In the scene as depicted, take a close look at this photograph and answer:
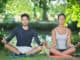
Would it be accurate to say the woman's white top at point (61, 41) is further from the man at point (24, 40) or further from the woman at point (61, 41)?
the man at point (24, 40)

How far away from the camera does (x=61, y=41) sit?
31.0 ft

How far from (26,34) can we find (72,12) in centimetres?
635

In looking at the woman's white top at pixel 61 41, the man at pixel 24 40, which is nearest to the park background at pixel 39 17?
the man at pixel 24 40

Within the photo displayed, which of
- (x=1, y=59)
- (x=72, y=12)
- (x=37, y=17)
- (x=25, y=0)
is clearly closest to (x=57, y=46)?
(x=1, y=59)

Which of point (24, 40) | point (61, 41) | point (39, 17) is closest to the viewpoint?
point (61, 41)

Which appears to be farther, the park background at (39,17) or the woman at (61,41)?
the park background at (39,17)

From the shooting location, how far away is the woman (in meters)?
9.30

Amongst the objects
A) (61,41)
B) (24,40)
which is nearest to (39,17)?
(24,40)

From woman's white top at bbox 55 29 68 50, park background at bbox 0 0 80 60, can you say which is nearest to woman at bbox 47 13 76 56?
woman's white top at bbox 55 29 68 50

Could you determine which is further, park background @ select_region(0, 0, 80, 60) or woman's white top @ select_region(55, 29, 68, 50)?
park background @ select_region(0, 0, 80, 60)

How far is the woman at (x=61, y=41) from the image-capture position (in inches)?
366

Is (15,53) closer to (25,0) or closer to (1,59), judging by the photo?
(1,59)

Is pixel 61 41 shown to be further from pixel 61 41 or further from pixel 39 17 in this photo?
pixel 39 17

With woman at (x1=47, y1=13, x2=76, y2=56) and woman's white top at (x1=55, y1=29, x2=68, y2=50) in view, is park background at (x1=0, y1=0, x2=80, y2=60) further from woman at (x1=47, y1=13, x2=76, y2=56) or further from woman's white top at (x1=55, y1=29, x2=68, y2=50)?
woman's white top at (x1=55, y1=29, x2=68, y2=50)
